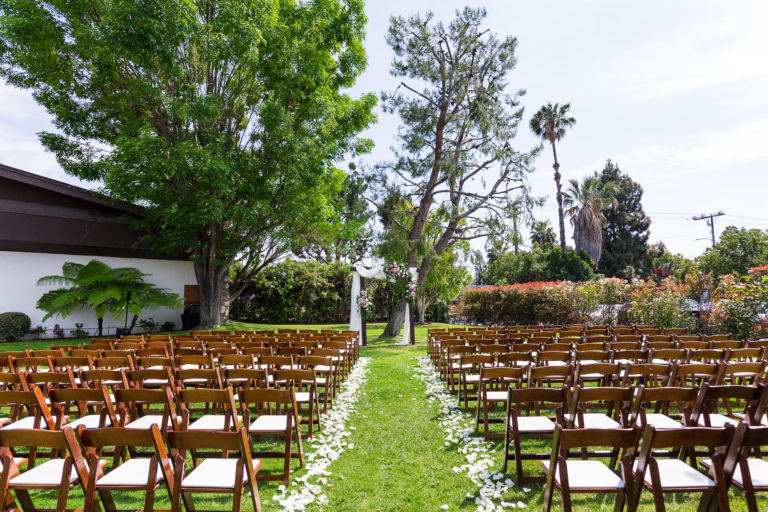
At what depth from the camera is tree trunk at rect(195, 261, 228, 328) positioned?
1636 cm

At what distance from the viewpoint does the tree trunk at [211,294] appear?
53.7 feet

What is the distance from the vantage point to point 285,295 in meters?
22.4

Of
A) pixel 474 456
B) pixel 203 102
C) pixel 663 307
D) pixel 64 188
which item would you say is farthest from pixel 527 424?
pixel 64 188

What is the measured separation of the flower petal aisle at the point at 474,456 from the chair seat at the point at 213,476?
166cm

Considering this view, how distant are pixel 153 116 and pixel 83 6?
3.64 metres

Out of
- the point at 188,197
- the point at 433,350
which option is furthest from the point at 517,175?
the point at 188,197

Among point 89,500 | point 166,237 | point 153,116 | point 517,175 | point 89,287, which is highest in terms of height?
point 153,116

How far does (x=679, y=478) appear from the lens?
110 inches

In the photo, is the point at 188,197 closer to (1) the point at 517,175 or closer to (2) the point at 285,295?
(2) the point at 285,295

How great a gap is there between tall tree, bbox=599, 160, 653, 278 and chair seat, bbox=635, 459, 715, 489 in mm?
39047

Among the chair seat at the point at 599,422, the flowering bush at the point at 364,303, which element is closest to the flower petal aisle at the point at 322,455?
the chair seat at the point at 599,422

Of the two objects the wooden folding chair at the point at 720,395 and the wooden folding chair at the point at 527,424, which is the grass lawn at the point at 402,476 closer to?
the wooden folding chair at the point at 527,424

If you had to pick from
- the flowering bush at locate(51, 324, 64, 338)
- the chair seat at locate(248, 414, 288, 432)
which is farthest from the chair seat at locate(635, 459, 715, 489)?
the flowering bush at locate(51, 324, 64, 338)

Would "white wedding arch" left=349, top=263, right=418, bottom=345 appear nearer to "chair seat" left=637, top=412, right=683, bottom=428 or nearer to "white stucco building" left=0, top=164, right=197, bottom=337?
"white stucco building" left=0, top=164, right=197, bottom=337
